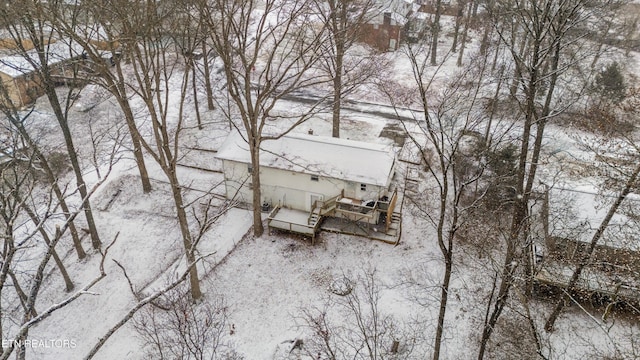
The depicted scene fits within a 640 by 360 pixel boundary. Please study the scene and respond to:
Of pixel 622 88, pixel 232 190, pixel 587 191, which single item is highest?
pixel 622 88

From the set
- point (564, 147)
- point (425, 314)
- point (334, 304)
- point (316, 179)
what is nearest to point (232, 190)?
point (316, 179)

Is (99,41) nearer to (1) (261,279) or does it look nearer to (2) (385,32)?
(1) (261,279)

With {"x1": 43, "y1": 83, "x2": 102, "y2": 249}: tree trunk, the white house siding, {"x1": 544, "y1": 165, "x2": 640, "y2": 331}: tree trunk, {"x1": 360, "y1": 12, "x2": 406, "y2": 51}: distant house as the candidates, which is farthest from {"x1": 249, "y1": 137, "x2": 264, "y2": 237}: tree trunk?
{"x1": 360, "y1": 12, "x2": 406, "y2": 51}: distant house

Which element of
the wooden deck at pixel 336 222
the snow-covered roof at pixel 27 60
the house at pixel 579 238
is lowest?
the wooden deck at pixel 336 222

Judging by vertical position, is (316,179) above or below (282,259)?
above

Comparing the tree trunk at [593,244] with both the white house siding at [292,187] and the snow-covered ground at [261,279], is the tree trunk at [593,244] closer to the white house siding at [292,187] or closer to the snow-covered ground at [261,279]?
the snow-covered ground at [261,279]

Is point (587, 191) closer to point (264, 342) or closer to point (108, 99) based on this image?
point (264, 342)

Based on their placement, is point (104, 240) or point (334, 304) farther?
point (104, 240)

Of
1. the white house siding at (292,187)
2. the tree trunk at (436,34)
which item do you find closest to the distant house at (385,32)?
the tree trunk at (436,34)
